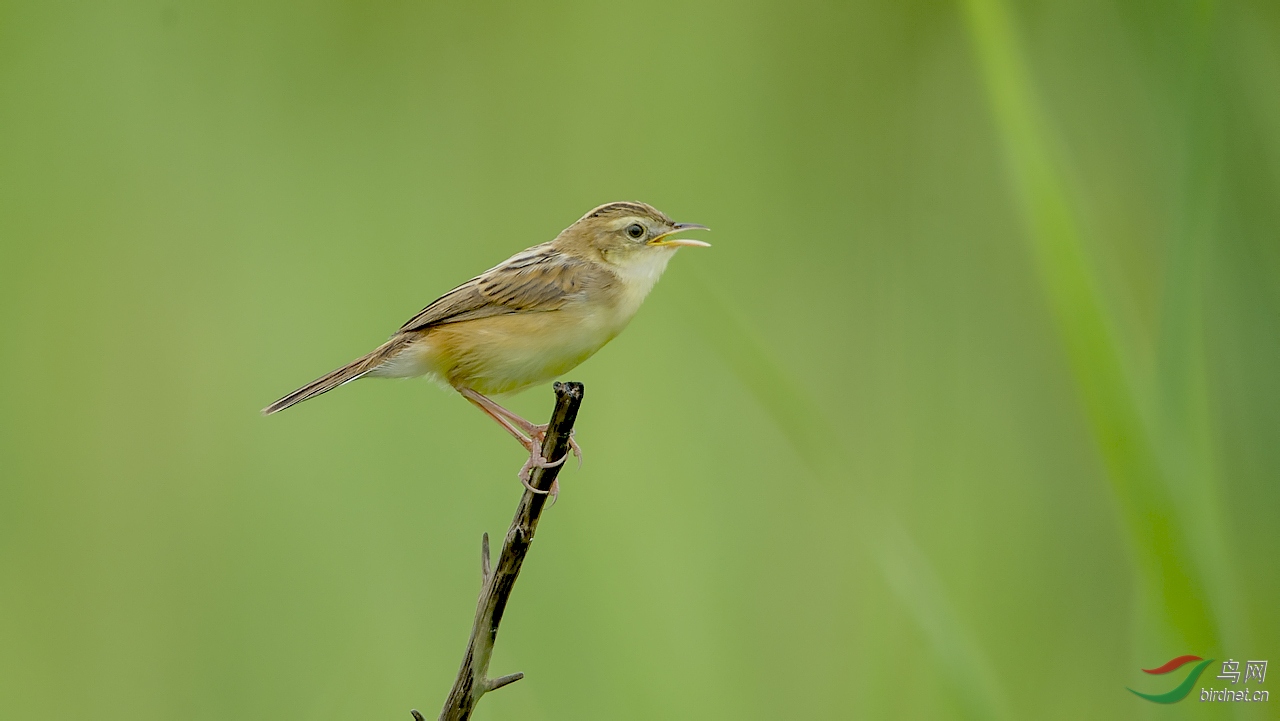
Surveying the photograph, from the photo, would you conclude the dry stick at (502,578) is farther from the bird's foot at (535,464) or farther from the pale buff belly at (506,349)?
the pale buff belly at (506,349)

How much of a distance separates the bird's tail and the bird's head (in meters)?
0.75

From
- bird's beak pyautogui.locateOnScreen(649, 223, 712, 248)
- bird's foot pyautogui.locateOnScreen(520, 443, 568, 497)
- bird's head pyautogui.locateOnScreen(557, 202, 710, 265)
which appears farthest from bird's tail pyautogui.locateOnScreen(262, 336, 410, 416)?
bird's beak pyautogui.locateOnScreen(649, 223, 712, 248)

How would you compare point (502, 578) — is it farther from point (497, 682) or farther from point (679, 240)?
point (679, 240)

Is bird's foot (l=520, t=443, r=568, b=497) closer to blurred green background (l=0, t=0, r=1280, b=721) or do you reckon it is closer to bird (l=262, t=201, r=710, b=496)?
bird (l=262, t=201, r=710, b=496)

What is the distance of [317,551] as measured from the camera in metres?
4.61

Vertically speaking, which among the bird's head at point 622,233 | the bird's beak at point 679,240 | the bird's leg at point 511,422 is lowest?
the bird's leg at point 511,422

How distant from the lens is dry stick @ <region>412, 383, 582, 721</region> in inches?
83.0

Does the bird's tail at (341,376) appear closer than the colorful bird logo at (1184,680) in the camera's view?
No

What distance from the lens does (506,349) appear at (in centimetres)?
329

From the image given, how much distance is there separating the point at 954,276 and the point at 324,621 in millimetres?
3336

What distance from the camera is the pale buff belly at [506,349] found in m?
3.25

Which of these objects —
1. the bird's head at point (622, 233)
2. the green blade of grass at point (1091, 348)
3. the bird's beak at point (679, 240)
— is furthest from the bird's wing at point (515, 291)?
the green blade of grass at point (1091, 348)

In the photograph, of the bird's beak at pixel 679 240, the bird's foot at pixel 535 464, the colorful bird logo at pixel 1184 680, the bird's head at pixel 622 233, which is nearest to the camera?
the colorful bird logo at pixel 1184 680

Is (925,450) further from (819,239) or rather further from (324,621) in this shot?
(324,621)
